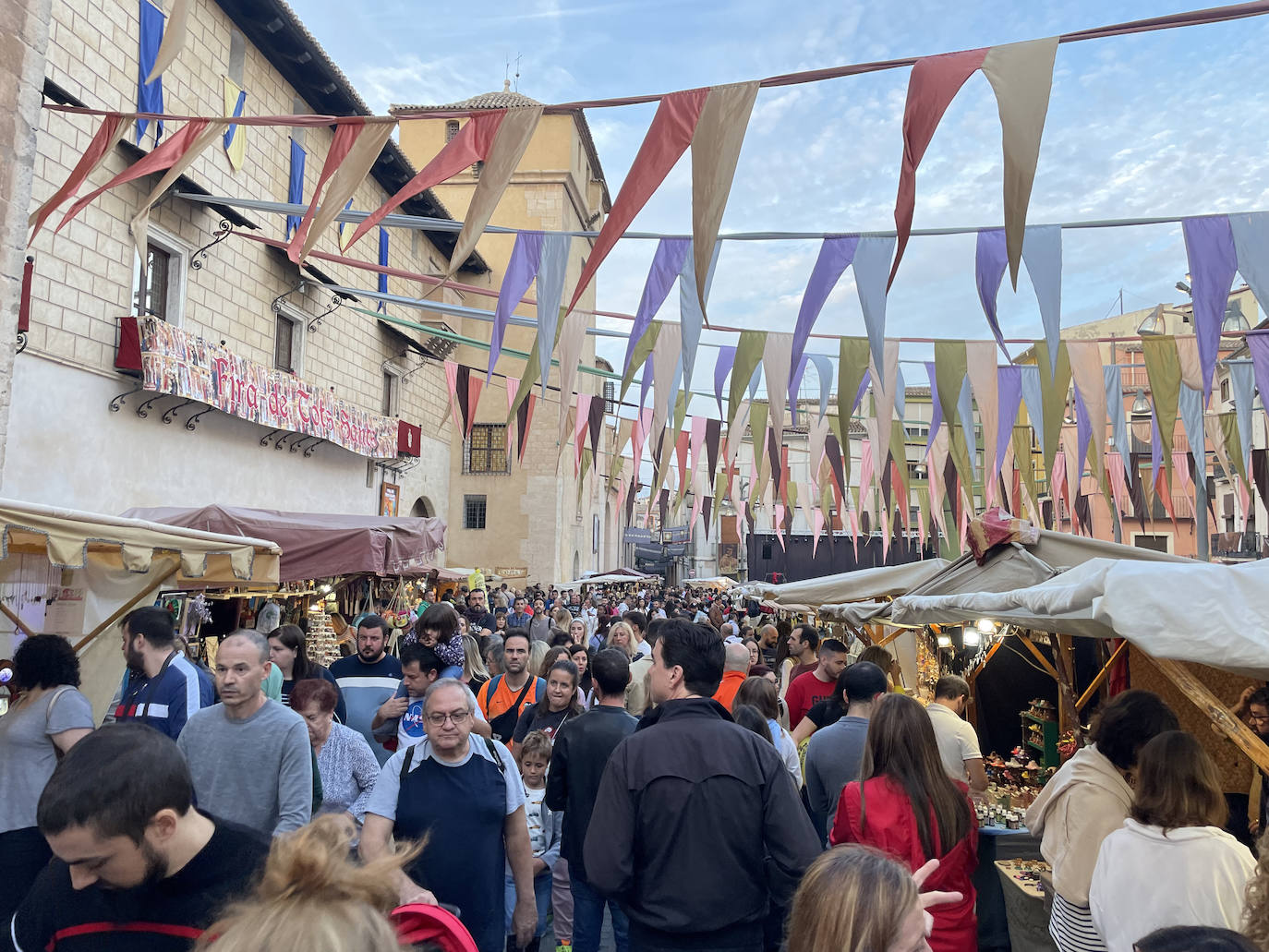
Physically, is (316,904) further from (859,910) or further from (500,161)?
(500,161)

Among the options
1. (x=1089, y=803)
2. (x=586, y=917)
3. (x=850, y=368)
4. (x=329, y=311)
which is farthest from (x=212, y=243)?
(x=1089, y=803)

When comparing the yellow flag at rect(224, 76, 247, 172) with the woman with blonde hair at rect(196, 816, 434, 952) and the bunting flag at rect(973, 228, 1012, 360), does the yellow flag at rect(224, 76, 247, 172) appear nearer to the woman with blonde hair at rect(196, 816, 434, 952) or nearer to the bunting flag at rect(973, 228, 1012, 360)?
the bunting flag at rect(973, 228, 1012, 360)

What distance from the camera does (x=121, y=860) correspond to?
1.78 meters

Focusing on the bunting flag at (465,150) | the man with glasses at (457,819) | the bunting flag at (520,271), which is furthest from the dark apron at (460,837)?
the bunting flag at (520,271)

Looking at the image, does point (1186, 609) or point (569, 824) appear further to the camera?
point (569, 824)

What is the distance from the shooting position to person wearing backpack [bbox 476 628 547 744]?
5.45 metres

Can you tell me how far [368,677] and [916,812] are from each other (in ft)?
12.8

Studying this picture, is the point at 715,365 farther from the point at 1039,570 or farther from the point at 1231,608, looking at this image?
the point at 1231,608

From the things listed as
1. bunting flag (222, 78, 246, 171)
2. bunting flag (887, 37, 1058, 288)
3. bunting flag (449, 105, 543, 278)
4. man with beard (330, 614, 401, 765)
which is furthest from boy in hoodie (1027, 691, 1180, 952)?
bunting flag (222, 78, 246, 171)

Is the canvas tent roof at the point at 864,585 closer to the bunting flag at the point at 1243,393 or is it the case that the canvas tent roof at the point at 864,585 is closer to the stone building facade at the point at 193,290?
the bunting flag at the point at 1243,393

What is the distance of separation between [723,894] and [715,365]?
8063 mm

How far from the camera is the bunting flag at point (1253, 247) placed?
20.0ft

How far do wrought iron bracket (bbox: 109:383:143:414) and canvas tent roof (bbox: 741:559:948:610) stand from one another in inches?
348

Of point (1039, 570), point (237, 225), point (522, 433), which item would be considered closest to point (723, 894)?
point (1039, 570)
